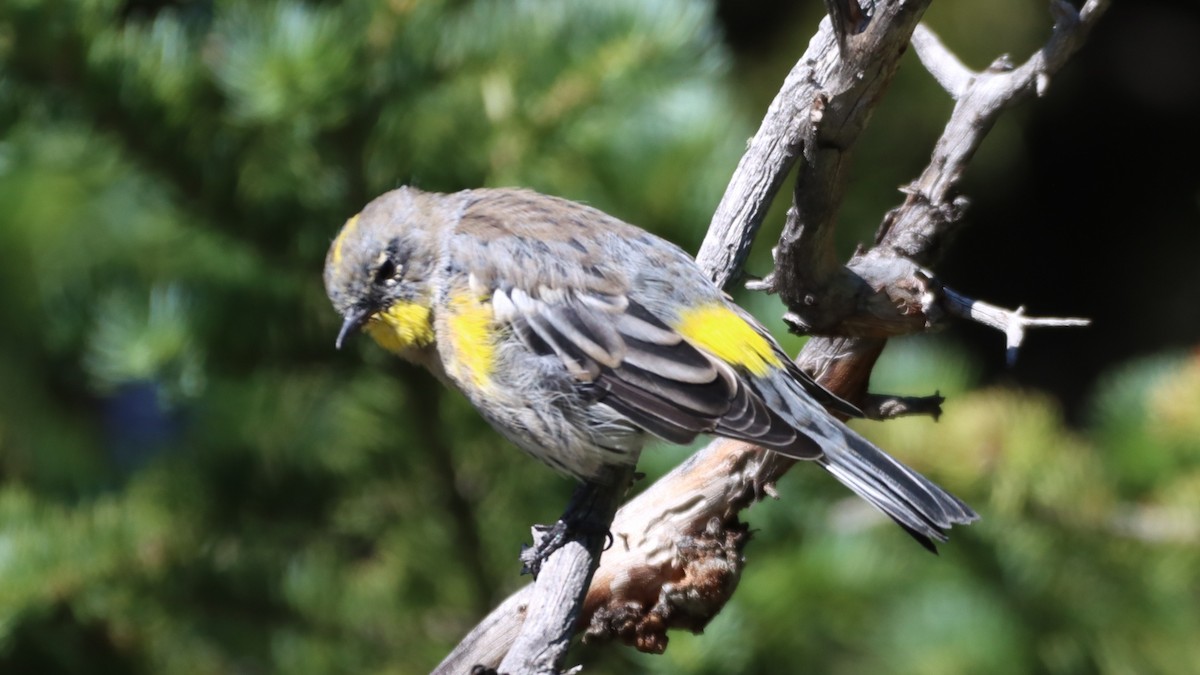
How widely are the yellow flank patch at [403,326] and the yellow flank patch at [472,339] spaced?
0.28 ft

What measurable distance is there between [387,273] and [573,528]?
31.5 inches

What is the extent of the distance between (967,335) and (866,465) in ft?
12.8

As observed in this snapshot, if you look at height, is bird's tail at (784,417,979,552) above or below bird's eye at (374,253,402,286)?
below

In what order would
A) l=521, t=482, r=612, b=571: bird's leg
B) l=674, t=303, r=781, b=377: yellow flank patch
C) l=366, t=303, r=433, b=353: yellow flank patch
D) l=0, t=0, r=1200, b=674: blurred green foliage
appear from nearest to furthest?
l=521, t=482, r=612, b=571: bird's leg
l=674, t=303, r=781, b=377: yellow flank patch
l=366, t=303, r=433, b=353: yellow flank patch
l=0, t=0, r=1200, b=674: blurred green foliage

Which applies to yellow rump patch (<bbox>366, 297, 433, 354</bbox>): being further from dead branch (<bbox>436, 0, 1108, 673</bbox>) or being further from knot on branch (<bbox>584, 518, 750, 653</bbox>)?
knot on branch (<bbox>584, 518, 750, 653</bbox>)

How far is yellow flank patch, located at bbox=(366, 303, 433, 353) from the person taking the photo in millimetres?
2873

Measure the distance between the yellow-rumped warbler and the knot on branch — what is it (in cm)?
19

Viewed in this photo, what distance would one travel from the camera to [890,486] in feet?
7.86

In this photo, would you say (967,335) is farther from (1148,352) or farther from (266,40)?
(266,40)

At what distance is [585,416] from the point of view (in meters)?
2.61

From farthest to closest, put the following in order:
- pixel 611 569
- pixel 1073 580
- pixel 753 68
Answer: pixel 753 68
pixel 1073 580
pixel 611 569

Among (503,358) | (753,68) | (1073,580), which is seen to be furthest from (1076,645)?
(753,68)

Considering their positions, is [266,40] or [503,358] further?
[266,40]

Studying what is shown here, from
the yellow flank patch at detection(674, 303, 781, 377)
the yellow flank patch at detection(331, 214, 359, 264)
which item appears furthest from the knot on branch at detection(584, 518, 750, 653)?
the yellow flank patch at detection(331, 214, 359, 264)
